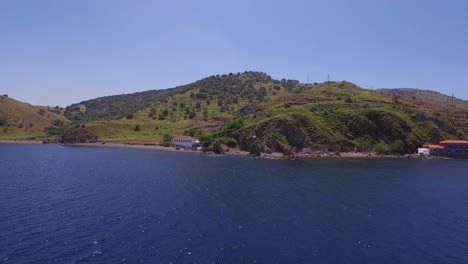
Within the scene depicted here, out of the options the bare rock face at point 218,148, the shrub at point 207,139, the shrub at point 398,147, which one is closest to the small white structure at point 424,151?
the shrub at point 398,147

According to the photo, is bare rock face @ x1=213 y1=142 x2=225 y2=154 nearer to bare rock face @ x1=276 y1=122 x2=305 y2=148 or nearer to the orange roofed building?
bare rock face @ x1=276 y1=122 x2=305 y2=148

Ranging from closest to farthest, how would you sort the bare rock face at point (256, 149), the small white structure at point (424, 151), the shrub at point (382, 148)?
1. the bare rock face at point (256, 149)
2. the shrub at point (382, 148)
3. the small white structure at point (424, 151)

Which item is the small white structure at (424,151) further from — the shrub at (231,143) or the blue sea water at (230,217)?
the shrub at (231,143)

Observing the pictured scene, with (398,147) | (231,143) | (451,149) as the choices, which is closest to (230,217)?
(231,143)

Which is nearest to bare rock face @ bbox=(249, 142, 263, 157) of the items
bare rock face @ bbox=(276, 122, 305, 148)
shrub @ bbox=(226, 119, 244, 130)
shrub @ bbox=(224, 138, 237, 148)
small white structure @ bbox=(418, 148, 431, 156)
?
bare rock face @ bbox=(276, 122, 305, 148)

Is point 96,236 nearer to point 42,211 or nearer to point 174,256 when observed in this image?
point 174,256

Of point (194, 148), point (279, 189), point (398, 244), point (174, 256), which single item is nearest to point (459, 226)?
point (398, 244)
